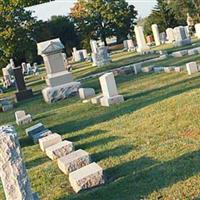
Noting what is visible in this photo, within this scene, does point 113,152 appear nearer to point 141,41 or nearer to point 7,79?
point 7,79

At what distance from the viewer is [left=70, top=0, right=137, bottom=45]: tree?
173 ft

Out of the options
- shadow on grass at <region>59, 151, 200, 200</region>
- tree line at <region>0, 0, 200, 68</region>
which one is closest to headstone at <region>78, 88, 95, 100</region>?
shadow on grass at <region>59, 151, 200, 200</region>

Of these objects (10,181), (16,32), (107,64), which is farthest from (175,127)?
(16,32)

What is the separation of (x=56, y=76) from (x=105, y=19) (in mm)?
34547

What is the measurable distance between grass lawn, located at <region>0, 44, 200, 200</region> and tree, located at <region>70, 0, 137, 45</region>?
37991 mm

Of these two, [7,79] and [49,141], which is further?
[7,79]

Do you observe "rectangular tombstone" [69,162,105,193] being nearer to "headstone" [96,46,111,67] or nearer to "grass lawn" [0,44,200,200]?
"grass lawn" [0,44,200,200]

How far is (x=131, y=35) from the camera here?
5472cm

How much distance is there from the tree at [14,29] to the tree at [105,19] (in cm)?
1857

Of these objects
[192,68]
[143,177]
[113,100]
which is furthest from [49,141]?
[192,68]

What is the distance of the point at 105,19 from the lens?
53062mm

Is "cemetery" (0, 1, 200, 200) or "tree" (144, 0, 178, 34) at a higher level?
"tree" (144, 0, 178, 34)

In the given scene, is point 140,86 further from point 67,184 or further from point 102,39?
point 102,39

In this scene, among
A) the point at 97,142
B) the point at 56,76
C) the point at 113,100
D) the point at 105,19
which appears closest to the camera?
the point at 97,142
